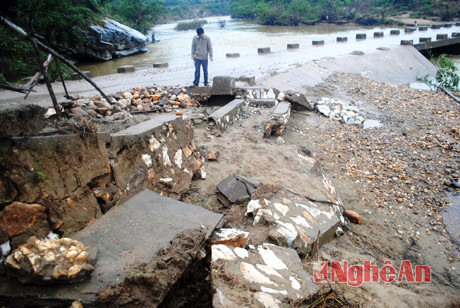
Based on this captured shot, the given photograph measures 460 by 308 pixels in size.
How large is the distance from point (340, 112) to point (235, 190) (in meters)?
5.79

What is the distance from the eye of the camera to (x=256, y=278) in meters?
1.99

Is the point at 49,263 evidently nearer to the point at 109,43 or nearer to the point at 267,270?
the point at 267,270

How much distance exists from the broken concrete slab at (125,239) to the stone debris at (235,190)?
0.74 meters

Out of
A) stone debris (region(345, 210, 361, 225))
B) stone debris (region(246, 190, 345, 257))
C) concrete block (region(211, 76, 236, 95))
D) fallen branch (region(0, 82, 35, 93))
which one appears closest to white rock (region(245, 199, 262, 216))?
stone debris (region(246, 190, 345, 257))

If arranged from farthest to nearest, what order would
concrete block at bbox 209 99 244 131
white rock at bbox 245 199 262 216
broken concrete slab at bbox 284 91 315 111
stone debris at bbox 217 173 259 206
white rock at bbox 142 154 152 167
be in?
broken concrete slab at bbox 284 91 315 111
concrete block at bbox 209 99 244 131
stone debris at bbox 217 173 259 206
white rock at bbox 245 199 262 216
white rock at bbox 142 154 152 167

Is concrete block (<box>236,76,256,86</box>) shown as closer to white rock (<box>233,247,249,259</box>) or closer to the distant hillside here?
white rock (<box>233,247,249,259</box>)

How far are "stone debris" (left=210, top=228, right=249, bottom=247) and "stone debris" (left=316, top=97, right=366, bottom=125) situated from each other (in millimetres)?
6351

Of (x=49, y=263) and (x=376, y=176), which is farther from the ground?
(x=49, y=263)

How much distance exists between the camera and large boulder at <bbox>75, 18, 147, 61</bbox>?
51.1ft

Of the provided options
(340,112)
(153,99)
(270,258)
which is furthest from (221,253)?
(340,112)

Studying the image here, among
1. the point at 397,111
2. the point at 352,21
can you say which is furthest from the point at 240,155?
the point at 352,21

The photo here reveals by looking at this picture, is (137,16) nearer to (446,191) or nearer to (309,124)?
(309,124)

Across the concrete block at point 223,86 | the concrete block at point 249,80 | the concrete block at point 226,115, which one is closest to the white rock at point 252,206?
the concrete block at point 226,115

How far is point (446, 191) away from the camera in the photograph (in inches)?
206
